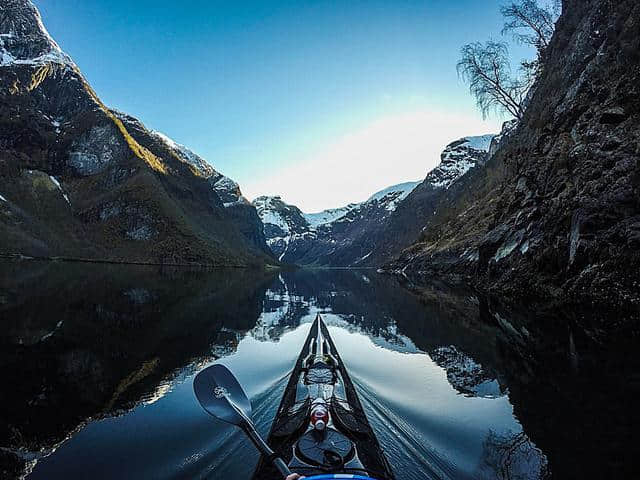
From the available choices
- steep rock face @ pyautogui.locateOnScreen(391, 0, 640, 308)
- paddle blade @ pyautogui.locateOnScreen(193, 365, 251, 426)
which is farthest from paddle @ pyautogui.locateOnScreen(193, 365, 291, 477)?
steep rock face @ pyautogui.locateOnScreen(391, 0, 640, 308)

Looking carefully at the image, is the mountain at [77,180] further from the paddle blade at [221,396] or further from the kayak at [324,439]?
the kayak at [324,439]

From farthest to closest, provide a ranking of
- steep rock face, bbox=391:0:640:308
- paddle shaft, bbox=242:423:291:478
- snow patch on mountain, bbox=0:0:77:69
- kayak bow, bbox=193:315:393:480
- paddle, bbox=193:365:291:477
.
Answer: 1. snow patch on mountain, bbox=0:0:77:69
2. steep rock face, bbox=391:0:640:308
3. paddle, bbox=193:365:291:477
4. kayak bow, bbox=193:315:393:480
5. paddle shaft, bbox=242:423:291:478

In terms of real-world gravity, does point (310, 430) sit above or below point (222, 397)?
above

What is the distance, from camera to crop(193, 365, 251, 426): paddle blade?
21.6 feet

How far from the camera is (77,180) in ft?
531

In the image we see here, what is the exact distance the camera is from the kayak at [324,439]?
4852 mm

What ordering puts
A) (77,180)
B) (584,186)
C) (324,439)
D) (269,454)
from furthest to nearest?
(77,180) < (584,186) < (324,439) < (269,454)

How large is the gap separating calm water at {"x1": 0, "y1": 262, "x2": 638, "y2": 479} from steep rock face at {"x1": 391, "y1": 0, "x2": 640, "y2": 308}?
380 cm

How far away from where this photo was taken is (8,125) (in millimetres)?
156750

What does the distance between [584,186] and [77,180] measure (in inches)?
7566

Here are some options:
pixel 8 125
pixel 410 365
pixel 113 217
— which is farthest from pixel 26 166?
pixel 410 365

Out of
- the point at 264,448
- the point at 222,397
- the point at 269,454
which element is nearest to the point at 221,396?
the point at 222,397

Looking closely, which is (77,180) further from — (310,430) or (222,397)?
(310,430)

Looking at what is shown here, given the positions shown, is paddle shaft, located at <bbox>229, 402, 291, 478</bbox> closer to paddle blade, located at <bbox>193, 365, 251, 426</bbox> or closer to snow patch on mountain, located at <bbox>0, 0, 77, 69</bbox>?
paddle blade, located at <bbox>193, 365, 251, 426</bbox>
